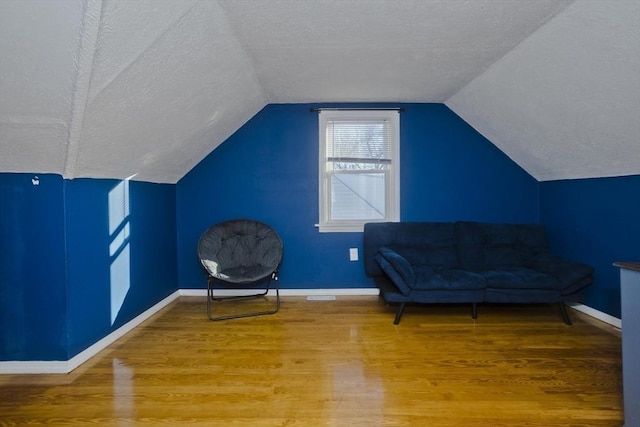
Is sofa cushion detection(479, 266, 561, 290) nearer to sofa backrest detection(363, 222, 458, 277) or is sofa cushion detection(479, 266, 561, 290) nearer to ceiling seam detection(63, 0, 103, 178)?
sofa backrest detection(363, 222, 458, 277)

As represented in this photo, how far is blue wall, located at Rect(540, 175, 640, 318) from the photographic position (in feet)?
9.12

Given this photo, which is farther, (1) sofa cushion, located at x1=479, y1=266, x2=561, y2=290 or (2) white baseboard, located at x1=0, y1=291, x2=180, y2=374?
(1) sofa cushion, located at x1=479, y1=266, x2=561, y2=290

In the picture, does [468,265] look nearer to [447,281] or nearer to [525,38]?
[447,281]

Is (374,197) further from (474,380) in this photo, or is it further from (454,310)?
(474,380)

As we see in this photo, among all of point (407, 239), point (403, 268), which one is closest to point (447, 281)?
point (403, 268)

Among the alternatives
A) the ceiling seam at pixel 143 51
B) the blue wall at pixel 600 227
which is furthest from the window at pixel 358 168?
the ceiling seam at pixel 143 51

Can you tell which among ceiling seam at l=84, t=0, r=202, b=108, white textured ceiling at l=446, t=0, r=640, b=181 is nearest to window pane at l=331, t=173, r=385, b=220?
white textured ceiling at l=446, t=0, r=640, b=181

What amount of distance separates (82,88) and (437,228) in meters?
3.20

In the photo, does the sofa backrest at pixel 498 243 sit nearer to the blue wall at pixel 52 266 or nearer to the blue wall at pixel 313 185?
the blue wall at pixel 313 185

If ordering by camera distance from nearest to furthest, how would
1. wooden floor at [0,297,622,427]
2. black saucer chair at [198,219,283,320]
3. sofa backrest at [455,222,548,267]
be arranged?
wooden floor at [0,297,622,427] < black saucer chair at [198,219,283,320] < sofa backrest at [455,222,548,267]

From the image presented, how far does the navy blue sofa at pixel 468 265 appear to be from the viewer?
2.93 meters

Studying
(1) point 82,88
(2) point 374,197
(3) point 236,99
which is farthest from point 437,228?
(1) point 82,88

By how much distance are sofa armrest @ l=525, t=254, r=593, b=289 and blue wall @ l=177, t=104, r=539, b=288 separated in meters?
0.84

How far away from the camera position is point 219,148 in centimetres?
390
